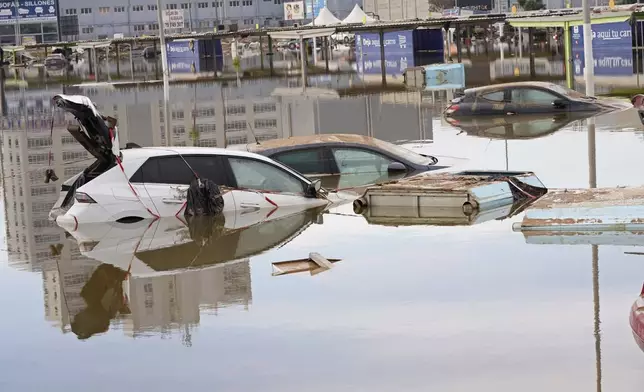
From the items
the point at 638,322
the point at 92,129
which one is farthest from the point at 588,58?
the point at 638,322

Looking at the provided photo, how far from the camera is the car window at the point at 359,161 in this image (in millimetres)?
23828

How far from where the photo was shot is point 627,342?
1215cm

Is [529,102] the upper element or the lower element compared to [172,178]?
lower

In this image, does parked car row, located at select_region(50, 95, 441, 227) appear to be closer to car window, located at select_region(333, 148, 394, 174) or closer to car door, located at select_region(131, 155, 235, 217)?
car door, located at select_region(131, 155, 235, 217)

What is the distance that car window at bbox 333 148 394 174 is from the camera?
23.8 m

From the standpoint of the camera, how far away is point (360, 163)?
941 inches

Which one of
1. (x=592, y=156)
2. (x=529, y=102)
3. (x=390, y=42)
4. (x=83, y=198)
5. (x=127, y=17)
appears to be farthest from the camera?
(x=127, y=17)

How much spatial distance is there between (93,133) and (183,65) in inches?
2974

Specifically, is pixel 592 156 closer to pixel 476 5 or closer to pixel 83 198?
pixel 83 198

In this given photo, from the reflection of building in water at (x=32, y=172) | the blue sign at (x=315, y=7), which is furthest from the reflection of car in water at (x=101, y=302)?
the blue sign at (x=315, y=7)

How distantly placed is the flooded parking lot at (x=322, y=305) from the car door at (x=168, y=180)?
1.00 ft

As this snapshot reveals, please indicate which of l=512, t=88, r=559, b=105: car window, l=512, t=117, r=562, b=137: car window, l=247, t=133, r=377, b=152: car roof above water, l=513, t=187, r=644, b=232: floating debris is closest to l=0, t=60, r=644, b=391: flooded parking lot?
l=513, t=187, r=644, b=232: floating debris

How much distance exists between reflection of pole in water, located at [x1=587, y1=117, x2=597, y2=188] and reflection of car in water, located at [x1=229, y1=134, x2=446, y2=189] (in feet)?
10.0

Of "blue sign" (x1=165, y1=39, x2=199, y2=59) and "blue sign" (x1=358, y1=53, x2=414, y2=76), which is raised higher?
"blue sign" (x1=165, y1=39, x2=199, y2=59)
